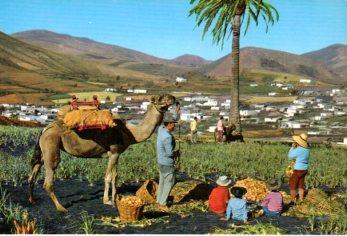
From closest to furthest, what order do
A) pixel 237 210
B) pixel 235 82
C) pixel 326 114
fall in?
pixel 237 210 < pixel 235 82 < pixel 326 114

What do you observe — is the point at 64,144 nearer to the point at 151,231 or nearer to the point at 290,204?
the point at 151,231

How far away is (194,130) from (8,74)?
110638 millimetres

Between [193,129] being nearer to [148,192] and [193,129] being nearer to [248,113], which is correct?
[148,192]

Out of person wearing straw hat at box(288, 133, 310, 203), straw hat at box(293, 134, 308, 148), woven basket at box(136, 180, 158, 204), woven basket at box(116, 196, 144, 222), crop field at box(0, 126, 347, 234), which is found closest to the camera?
crop field at box(0, 126, 347, 234)

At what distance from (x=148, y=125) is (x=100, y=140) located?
1127mm

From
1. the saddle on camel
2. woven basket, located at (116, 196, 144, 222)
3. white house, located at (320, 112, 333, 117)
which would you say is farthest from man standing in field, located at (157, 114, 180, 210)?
white house, located at (320, 112, 333, 117)

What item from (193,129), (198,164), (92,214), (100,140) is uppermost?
(100,140)

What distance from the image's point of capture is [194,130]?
2770 centimetres

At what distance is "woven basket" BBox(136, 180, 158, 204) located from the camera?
1236 centimetres

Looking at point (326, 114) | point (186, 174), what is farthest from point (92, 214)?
point (326, 114)

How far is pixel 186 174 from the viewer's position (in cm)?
1698

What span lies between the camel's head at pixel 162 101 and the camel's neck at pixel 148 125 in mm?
161

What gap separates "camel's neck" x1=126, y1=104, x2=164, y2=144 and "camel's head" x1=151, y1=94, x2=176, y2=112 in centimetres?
16

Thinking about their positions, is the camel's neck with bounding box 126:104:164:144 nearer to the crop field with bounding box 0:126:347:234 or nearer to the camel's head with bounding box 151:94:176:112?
the camel's head with bounding box 151:94:176:112
